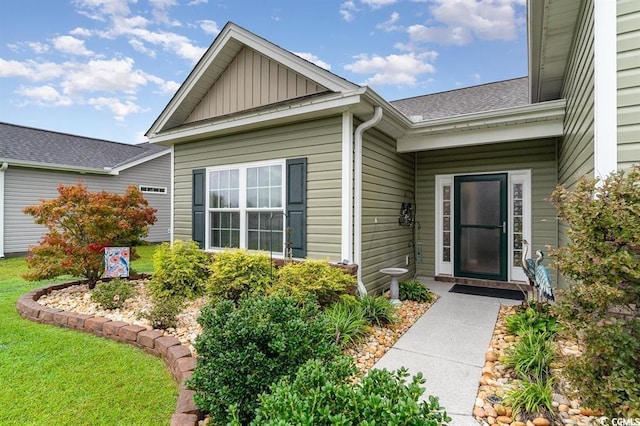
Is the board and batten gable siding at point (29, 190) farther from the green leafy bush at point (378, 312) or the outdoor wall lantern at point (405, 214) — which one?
the green leafy bush at point (378, 312)

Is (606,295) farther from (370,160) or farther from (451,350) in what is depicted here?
(370,160)

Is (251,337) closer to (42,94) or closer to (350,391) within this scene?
(350,391)

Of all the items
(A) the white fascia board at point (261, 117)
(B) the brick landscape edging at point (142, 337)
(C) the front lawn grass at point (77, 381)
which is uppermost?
(A) the white fascia board at point (261, 117)

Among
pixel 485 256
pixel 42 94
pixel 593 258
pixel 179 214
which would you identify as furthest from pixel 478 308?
pixel 42 94

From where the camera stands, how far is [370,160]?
198 inches

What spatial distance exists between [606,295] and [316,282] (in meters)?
2.82

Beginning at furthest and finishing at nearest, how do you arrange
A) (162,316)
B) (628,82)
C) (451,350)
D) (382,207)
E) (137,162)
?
(137,162), (382,207), (162,316), (451,350), (628,82)

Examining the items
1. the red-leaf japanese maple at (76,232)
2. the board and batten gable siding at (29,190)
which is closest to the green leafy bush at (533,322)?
the red-leaf japanese maple at (76,232)

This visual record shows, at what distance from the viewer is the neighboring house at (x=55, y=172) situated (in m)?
9.98

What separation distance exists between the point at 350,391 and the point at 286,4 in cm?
872

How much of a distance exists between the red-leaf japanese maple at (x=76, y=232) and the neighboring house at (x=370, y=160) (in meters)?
1.41

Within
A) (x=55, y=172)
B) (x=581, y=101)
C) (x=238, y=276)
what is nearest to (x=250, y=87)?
(x=238, y=276)

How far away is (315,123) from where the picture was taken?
4836mm

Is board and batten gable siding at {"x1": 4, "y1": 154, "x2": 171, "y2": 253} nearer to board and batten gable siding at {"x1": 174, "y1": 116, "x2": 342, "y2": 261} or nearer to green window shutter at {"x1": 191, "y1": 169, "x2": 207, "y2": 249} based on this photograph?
green window shutter at {"x1": 191, "y1": 169, "x2": 207, "y2": 249}
